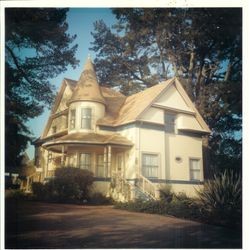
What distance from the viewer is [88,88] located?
29.3 feet

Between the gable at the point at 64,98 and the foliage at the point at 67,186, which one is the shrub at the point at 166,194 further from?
the gable at the point at 64,98

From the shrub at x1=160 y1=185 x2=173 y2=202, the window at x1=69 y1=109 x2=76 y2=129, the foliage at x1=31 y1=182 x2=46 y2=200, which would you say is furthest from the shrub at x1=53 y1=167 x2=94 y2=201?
the shrub at x1=160 y1=185 x2=173 y2=202

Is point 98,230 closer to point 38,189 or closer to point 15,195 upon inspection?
point 38,189

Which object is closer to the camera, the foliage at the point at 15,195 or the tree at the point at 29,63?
the foliage at the point at 15,195

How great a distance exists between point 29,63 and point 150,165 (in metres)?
3.75

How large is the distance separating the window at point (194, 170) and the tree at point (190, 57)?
423mm

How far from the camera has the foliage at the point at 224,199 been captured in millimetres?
7664

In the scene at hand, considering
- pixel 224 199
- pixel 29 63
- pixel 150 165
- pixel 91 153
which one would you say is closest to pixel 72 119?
pixel 91 153

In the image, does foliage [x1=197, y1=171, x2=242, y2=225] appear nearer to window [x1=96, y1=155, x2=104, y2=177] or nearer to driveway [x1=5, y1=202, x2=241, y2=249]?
driveway [x1=5, y1=202, x2=241, y2=249]

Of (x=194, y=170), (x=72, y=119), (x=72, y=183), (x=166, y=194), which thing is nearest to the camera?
(x=72, y=183)

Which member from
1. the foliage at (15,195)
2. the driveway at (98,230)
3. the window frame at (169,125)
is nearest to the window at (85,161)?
the driveway at (98,230)

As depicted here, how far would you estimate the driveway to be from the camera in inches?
271

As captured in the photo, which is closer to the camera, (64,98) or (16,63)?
(16,63)

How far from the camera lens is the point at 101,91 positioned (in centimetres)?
897
